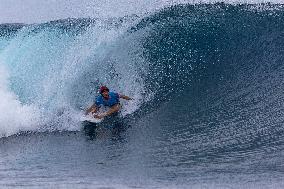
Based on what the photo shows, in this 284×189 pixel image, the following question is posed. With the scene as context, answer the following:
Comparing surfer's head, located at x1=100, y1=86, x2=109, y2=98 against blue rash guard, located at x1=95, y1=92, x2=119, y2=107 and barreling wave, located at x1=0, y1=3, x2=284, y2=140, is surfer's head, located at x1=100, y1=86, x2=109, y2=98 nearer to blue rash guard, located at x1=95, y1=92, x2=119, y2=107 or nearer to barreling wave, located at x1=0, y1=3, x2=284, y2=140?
blue rash guard, located at x1=95, y1=92, x2=119, y2=107

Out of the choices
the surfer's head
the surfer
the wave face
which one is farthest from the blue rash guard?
the wave face

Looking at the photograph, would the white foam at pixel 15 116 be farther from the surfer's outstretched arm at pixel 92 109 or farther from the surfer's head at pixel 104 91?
the surfer's head at pixel 104 91

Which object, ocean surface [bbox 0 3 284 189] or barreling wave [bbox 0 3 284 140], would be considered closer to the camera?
ocean surface [bbox 0 3 284 189]

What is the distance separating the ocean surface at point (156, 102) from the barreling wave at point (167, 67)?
0.03 m

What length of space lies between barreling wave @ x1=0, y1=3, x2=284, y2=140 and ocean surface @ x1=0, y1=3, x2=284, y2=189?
0.10 ft

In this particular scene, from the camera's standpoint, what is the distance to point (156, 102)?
39.0ft

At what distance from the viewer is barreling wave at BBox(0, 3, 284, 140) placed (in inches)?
439

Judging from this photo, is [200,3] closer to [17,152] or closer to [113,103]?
[113,103]

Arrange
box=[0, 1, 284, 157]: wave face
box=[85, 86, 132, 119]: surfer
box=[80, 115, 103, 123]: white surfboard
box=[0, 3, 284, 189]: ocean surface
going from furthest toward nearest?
box=[85, 86, 132, 119]: surfer < box=[80, 115, 103, 123]: white surfboard < box=[0, 1, 284, 157]: wave face < box=[0, 3, 284, 189]: ocean surface

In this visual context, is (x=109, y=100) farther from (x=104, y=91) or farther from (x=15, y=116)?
(x=15, y=116)

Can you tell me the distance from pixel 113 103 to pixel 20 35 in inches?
503

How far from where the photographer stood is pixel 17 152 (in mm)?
9578

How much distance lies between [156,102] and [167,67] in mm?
2203

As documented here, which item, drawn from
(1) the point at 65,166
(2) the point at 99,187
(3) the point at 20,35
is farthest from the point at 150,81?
(3) the point at 20,35
